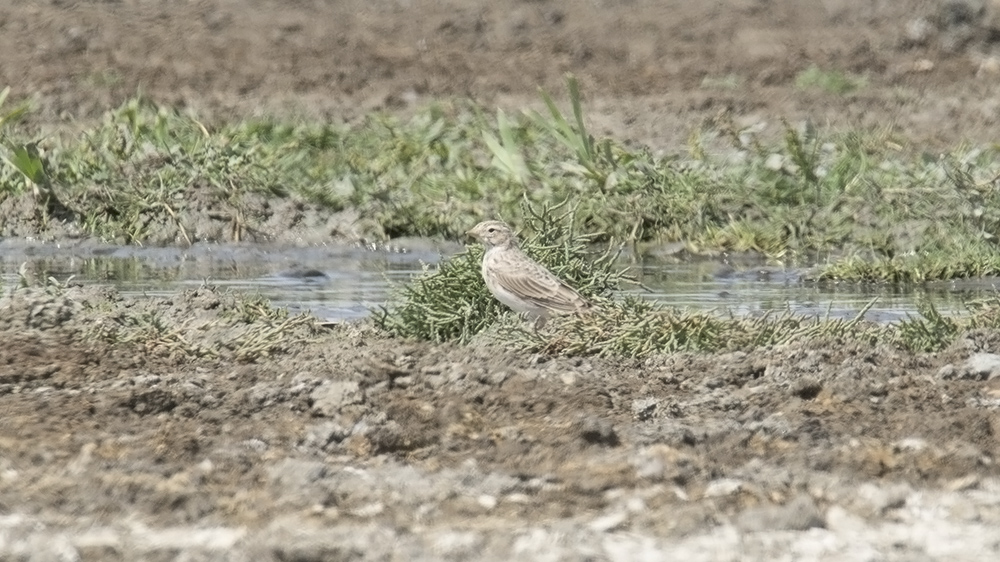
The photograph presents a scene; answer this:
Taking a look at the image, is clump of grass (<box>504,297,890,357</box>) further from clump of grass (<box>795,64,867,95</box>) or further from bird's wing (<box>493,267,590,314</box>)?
clump of grass (<box>795,64,867,95</box>)

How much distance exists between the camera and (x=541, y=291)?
9375 mm

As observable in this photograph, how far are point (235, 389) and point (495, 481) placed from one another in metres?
1.80

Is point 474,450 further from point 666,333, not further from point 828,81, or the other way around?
point 828,81

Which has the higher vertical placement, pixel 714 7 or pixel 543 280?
pixel 714 7

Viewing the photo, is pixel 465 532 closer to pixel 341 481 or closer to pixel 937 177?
pixel 341 481

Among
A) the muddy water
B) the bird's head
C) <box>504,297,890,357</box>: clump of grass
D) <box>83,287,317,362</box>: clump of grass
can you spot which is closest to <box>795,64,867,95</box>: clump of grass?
the muddy water

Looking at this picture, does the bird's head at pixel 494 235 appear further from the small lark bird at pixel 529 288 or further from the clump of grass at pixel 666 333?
the clump of grass at pixel 666 333

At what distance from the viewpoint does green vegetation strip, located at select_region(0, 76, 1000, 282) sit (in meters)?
14.3

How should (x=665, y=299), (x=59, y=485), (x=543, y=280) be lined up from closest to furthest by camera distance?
(x=59, y=485), (x=543, y=280), (x=665, y=299)

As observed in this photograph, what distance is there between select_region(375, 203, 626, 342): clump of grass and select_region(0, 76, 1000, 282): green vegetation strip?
139 inches

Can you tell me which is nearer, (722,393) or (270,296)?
(722,393)

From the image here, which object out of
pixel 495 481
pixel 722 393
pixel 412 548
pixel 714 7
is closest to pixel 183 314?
pixel 722 393

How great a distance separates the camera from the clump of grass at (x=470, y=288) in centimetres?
937

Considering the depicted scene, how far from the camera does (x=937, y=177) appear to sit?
49.5 ft
